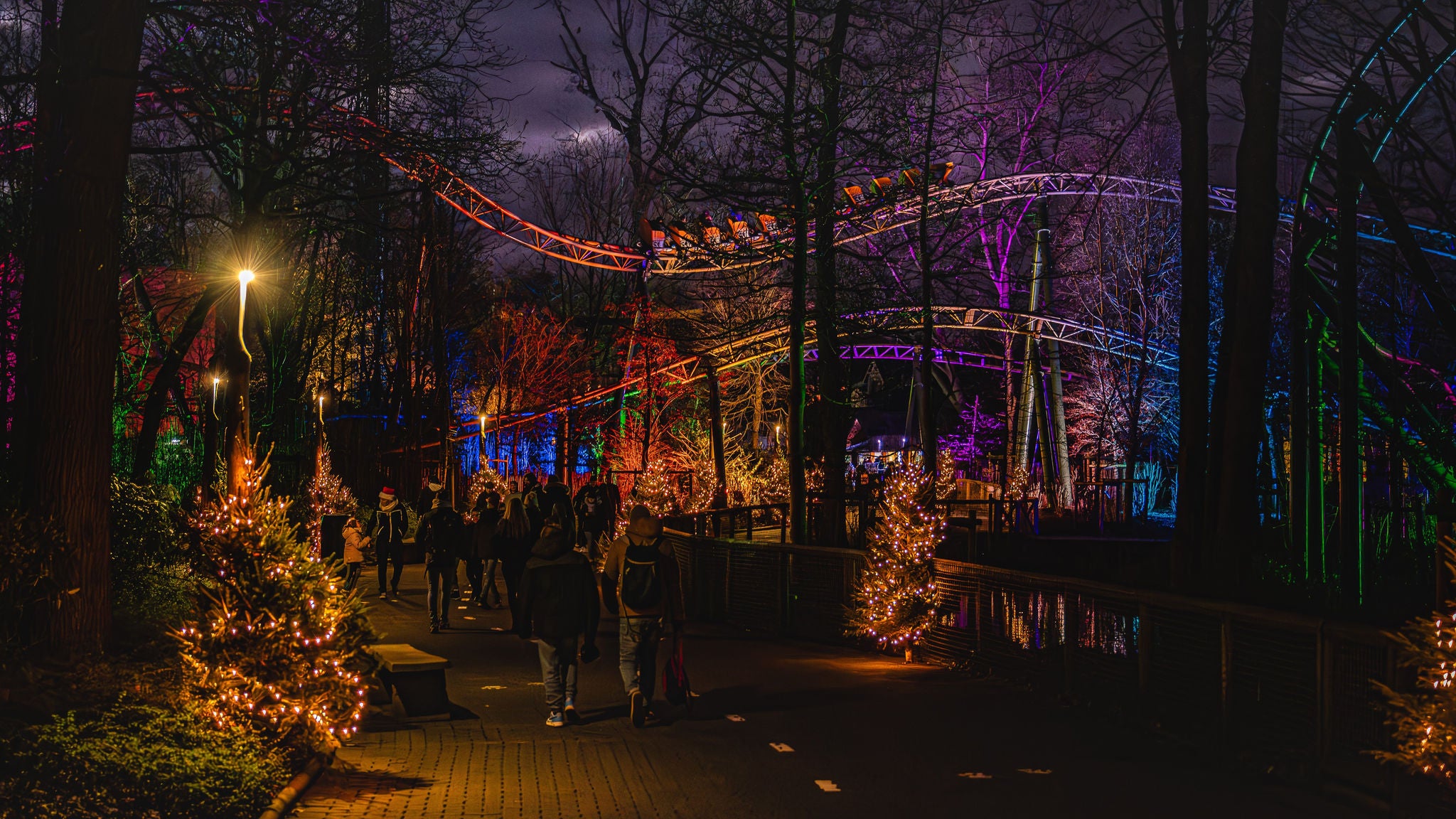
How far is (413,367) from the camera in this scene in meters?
47.2

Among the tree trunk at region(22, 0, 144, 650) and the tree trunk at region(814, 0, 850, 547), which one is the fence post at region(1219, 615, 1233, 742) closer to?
the tree trunk at region(22, 0, 144, 650)

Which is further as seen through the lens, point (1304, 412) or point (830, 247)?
point (830, 247)

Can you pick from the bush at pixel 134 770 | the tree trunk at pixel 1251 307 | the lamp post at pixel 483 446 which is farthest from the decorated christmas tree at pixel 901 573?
the lamp post at pixel 483 446

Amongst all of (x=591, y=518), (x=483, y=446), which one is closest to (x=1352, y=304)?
(x=591, y=518)

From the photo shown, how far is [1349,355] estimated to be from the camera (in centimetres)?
1382

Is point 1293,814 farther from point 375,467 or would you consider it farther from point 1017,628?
point 375,467

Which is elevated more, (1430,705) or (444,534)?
(444,534)

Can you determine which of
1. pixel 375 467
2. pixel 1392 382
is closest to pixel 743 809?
pixel 1392 382

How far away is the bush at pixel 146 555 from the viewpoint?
1498 centimetres

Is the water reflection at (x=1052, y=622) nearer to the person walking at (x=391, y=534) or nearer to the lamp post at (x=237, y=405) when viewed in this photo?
the person walking at (x=391, y=534)

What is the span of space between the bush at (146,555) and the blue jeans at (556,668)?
5.50 meters

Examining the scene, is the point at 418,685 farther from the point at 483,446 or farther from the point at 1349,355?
the point at 483,446

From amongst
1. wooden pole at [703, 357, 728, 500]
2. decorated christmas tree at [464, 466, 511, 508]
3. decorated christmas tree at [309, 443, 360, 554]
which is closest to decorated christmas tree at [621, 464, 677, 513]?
wooden pole at [703, 357, 728, 500]

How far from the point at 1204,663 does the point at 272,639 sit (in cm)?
687
